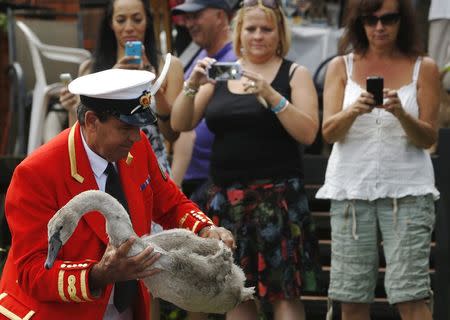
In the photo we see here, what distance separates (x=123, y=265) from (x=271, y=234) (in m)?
2.48

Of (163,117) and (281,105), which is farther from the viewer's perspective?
(163,117)

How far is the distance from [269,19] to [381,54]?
719 millimetres

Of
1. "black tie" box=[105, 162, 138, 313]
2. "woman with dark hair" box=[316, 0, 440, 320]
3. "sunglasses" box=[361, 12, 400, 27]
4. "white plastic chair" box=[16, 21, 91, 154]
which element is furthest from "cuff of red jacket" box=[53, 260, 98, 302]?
"white plastic chair" box=[16, 21, 91, 154]

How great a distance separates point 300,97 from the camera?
22.3 feet

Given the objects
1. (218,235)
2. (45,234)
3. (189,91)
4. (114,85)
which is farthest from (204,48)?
(45,234)

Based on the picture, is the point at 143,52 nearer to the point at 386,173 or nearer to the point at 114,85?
the point at 386,173

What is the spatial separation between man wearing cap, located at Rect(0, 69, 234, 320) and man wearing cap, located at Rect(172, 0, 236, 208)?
2589 mm

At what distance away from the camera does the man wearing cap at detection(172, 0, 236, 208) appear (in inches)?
296

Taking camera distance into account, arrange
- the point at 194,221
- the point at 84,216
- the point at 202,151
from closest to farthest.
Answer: the point at 84,216
the point at 194,221
the point at 202,151

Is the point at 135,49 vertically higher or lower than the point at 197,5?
lower

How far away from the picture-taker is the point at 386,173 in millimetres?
6609

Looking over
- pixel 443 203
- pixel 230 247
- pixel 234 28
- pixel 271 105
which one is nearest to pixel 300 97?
pixel 271 105

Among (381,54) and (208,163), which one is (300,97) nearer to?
(381,54)

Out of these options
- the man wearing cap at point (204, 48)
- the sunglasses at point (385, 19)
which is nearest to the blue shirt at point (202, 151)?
the man wearing cap at point (204, 48)
